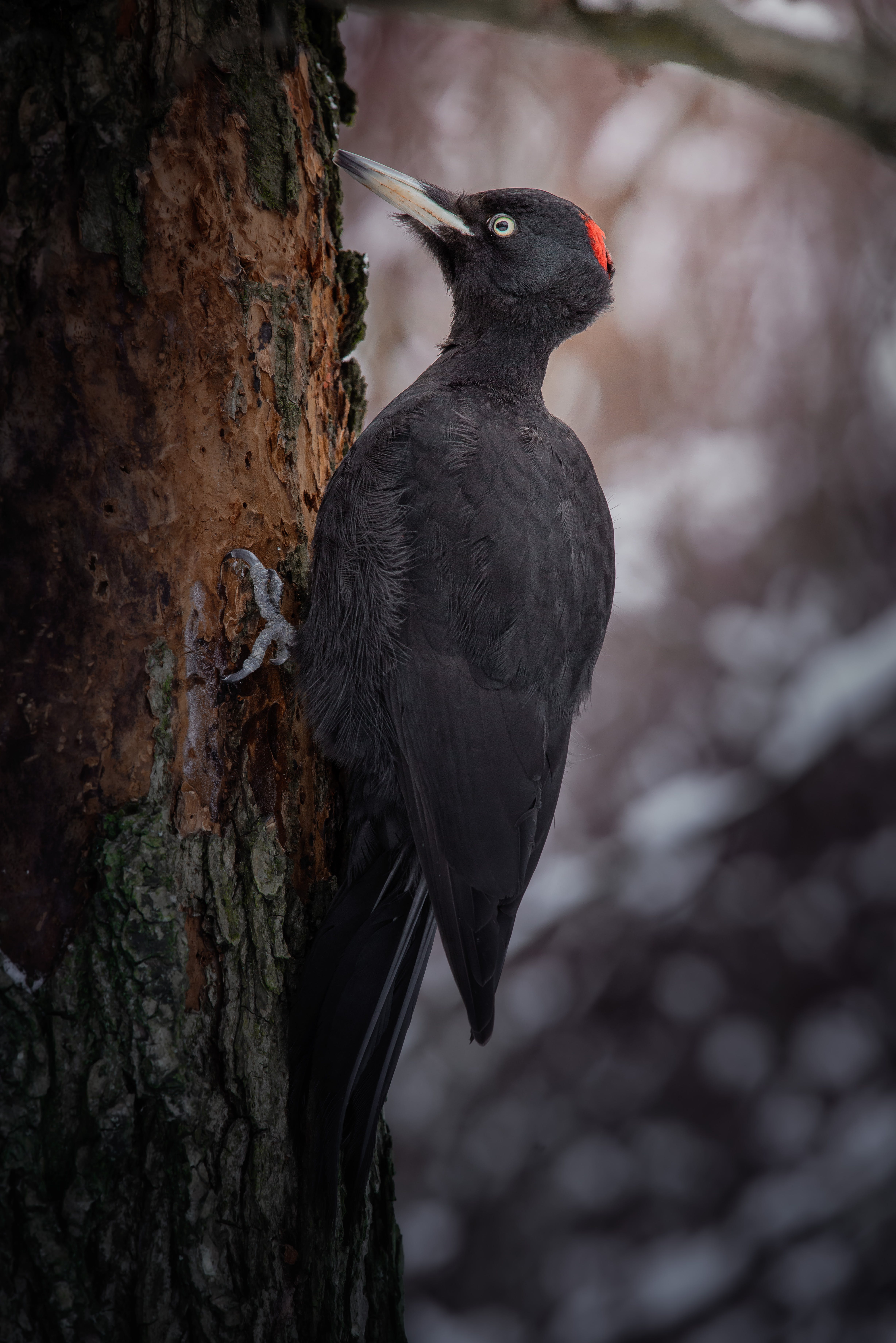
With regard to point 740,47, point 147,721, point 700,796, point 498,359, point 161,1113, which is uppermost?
point 740,47

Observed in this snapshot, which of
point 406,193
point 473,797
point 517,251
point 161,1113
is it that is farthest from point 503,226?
point 161,1113

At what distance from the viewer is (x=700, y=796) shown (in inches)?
109

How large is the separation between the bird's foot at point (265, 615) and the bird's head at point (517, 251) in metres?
1.04

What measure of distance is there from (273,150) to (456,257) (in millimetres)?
763

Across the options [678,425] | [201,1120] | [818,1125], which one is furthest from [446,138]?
[818,1125]

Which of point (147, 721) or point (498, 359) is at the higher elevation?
point (498, 359)

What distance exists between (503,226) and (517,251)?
0.07 metres

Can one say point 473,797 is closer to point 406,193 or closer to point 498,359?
point 498,359

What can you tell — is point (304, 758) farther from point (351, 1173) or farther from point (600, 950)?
point (600, 950)

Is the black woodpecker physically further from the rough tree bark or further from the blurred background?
the blurred background

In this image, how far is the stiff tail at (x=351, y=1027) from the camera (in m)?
1.58

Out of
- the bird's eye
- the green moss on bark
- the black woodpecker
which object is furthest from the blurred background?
the green moss on bark

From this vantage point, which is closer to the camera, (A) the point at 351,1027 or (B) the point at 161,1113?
(B) the point at 161,1113

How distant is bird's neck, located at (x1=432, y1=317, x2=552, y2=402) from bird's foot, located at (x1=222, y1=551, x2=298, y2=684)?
2.51 feet
